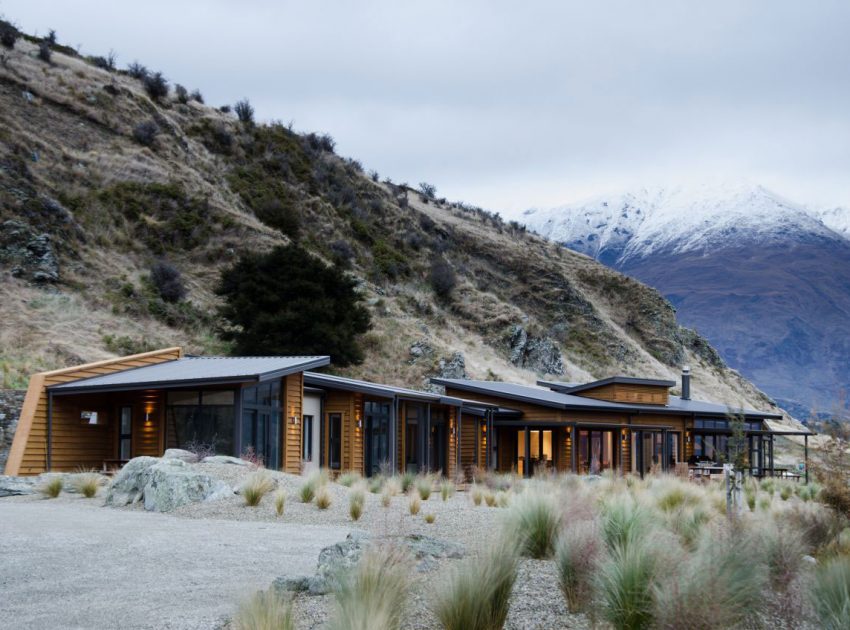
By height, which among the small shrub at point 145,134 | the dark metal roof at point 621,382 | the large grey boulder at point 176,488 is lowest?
the large grey boulder at point 176,488

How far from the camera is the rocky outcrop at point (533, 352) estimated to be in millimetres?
49375

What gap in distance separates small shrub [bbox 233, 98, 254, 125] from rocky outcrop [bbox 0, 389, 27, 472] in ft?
122

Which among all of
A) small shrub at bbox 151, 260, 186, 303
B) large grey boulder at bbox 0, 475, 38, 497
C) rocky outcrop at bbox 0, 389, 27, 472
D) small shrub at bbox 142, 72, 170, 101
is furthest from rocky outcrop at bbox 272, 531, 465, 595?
small shrub at bbox 142, 72, 170, 101

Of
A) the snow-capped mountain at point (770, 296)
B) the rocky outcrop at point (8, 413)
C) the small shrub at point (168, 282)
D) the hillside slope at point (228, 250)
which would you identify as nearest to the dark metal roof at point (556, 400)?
the hillside slope at point (228, 250)

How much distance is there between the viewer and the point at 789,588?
745 cm

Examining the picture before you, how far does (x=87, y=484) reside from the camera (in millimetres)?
16906

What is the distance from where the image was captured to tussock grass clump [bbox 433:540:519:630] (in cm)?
621

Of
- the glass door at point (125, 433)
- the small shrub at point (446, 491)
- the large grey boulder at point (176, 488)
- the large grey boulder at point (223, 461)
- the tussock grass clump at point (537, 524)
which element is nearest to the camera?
the tussock grass clump at point (537, 524)

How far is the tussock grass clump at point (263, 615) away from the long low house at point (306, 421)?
1229cm

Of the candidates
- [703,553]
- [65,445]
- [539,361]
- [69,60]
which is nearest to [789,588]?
[703,553]

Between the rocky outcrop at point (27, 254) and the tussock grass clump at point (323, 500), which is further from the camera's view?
the rocky outcrop at point (27, 254)

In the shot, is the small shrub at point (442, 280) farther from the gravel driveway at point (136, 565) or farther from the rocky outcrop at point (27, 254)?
the gravel driveway at point (136, 565)

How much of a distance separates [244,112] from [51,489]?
46.1 m

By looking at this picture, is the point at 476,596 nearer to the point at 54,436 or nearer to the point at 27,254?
the point at 54,436
